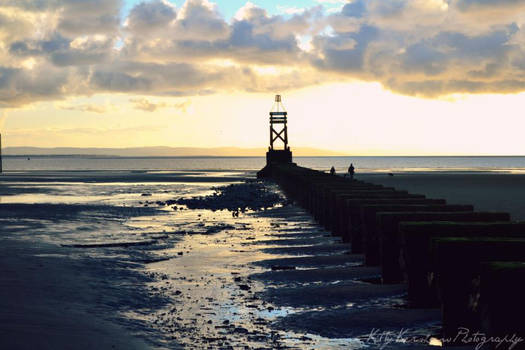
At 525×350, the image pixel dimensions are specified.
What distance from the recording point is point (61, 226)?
1877cm

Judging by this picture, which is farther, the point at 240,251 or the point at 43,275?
the point at 240,251

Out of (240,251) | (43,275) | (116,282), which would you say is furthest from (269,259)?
(43,275)

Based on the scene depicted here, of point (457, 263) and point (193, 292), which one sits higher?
point (457, 263)

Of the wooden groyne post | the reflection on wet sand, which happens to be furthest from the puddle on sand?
the wooden groyne post

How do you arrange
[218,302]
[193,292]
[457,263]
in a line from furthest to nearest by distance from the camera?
1. [193,292]
2. [218,302]
3. [457,263]

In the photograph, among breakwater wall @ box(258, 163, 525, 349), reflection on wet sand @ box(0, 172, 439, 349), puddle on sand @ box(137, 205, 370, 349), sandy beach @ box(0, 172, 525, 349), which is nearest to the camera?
breakwater wall @ box(258, 163, 525, 349)

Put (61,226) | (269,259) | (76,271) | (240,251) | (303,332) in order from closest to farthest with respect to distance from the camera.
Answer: (303,332), (76,271), (269,259), (240,251), (61,226)

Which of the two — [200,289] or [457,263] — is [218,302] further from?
[457,263]

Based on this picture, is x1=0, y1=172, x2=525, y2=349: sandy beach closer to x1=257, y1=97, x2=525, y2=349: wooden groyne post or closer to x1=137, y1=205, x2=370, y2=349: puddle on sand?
x1=137, y1=205, x2=370, y2=349: puddle on sand

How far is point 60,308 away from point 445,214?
244 inches

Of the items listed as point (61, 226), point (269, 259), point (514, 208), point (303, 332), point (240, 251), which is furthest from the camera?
point (514, 208)

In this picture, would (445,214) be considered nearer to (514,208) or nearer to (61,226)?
(61,226)

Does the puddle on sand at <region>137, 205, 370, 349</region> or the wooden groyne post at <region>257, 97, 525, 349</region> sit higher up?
the wooden groyne post at <region>257, 97, 525, 349</region>

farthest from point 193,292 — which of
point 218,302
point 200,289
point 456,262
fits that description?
point 456,262
